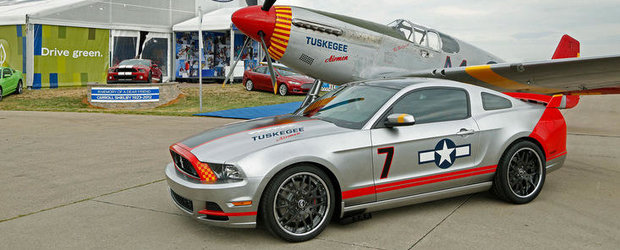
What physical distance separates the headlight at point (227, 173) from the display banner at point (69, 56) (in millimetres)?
23188

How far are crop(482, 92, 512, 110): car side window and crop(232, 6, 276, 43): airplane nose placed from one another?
515 cm

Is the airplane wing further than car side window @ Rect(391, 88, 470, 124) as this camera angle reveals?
Yes

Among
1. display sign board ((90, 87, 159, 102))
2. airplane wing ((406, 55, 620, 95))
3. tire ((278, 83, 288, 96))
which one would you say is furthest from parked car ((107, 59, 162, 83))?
airplane wing ((406, 55, 620, 95))

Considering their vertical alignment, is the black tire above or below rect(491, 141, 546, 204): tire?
above

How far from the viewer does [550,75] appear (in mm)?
8664

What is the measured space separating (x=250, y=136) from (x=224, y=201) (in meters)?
0.70

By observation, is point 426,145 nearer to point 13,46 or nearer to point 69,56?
point 69,56

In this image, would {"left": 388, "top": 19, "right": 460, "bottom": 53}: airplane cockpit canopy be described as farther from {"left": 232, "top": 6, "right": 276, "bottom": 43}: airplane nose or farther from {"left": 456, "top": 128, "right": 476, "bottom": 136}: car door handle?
{"left": 456, "top": 128, "right": 476, "bottom": 136}: car door handle

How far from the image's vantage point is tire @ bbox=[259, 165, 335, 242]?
3.87 metres

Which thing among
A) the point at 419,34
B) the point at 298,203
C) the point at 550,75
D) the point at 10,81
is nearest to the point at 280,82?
the point at 10,81

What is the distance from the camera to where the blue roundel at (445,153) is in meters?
4.58

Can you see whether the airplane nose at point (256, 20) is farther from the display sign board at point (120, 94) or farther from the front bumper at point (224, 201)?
the display sign board at point (120, 94)

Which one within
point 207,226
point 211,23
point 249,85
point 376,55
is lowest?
point 207,226

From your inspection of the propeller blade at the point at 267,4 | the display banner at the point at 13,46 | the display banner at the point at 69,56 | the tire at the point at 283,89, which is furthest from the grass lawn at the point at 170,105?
the propeller blade at the point at 267,4
